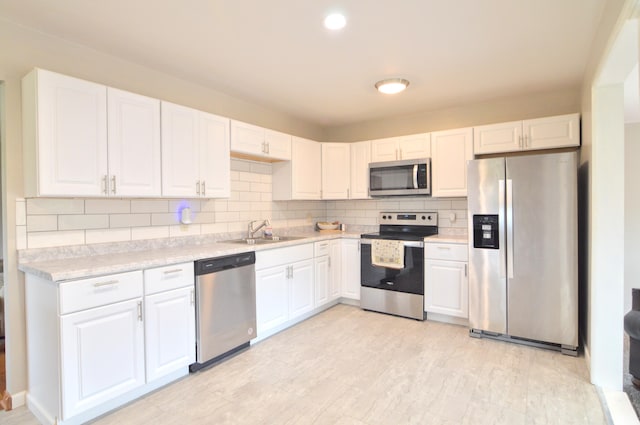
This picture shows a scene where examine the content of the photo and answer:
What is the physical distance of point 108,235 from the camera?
260 cm

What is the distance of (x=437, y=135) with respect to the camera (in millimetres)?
Answer: 3838

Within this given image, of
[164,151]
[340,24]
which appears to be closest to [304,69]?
[340,24]

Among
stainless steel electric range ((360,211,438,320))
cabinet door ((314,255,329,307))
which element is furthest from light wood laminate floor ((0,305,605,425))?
cabinet door ((314,255,329,307))

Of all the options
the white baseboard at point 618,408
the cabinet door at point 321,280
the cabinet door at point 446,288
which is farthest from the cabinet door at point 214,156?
the white baseboard at point 618,408

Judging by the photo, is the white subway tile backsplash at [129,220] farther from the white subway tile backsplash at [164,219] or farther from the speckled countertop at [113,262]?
the speckled countertop at [113,262]

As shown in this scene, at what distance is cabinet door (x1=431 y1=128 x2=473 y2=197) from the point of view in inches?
145

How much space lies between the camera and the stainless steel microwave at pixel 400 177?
388 centimetres

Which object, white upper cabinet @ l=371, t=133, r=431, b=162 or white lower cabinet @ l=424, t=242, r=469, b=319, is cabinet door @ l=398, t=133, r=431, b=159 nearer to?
white upper cabinet @ l=371, t=133, r=431, b=162

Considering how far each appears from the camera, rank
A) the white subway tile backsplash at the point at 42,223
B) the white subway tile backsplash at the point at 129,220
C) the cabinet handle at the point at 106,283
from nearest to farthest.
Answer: the cabinet handle at the point at 106,283, the white subway tile backsplash at the point at 42,223, the white subway tile backsplash at the point at 129,220

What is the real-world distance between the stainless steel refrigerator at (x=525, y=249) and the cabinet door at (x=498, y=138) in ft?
1.78

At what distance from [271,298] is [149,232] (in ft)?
4.04

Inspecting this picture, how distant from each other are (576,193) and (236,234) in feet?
10.3

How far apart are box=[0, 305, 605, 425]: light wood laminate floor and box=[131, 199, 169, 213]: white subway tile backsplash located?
138cm

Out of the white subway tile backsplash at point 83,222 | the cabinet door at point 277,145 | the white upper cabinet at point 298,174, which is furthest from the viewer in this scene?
the white upper cabinet at point 298,174
